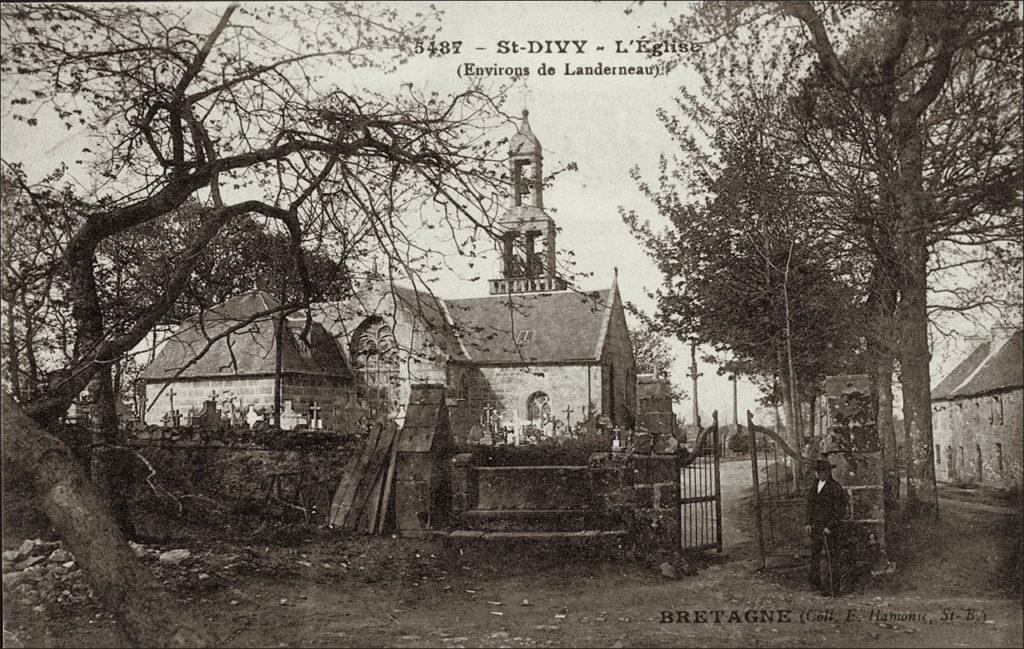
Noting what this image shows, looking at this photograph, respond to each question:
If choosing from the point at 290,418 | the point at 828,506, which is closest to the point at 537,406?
the point at 290,418

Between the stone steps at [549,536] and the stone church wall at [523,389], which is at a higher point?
the stone church wall at [523,389]

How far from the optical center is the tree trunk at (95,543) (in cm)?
496

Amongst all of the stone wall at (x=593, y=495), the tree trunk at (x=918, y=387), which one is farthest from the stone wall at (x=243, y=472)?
the tree trunk at (x=918, y=387)

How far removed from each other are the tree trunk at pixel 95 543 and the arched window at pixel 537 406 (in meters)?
26.6

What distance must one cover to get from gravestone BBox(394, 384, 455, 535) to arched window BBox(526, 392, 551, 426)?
21.6 m

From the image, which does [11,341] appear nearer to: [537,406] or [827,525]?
[827,525]

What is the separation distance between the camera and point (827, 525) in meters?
7.71

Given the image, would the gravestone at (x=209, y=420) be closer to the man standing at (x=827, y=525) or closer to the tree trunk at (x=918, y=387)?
the man standing at (x=827, y=525)

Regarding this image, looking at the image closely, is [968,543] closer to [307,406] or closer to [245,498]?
[245,498]

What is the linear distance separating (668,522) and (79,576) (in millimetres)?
6439

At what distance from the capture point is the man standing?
762cm

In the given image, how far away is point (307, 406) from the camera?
2534 cm

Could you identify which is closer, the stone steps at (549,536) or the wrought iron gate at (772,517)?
the wrought iron gate at (772,517)

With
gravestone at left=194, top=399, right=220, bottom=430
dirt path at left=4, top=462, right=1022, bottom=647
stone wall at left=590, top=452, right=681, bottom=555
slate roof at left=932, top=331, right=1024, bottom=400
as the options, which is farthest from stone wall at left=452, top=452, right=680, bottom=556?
slate roof at left=932, top=331, right=1024, bottom=400
